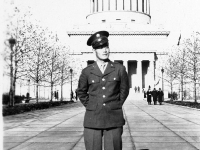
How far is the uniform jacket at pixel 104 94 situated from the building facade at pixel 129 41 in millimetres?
63463

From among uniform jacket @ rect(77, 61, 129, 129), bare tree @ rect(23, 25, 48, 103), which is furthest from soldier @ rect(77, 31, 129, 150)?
bare tree @ rect(23, 25, 48, 103)

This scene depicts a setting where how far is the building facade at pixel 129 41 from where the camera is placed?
230 ft

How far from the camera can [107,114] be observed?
16.3 ft

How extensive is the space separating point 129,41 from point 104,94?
69824 mm

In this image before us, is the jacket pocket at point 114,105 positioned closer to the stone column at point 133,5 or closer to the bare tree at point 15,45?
the bare tree at point 15,45

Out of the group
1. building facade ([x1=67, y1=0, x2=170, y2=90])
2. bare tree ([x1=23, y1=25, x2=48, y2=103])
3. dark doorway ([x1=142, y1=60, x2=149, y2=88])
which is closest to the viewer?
bare tree ([x1=23, y1=25, x2=48, y2=103])

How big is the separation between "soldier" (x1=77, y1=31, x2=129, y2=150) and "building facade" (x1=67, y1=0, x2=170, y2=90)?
63483 mm

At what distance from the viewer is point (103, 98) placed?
16.4ft

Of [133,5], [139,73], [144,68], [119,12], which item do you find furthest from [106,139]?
[133,5]

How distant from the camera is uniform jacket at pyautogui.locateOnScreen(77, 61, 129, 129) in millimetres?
4961

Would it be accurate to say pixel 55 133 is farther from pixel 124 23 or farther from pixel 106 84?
pixel 124 23

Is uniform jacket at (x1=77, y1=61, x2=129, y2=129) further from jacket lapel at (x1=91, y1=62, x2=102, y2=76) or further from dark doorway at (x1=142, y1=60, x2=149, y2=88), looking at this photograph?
dark doorway at (x1=142, y1=60, x2=149, y2=88)

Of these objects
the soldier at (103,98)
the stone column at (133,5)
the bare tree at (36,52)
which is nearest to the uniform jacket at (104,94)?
the soldier at (103,98)

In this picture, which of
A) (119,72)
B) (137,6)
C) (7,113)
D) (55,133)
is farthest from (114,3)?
(119,72)
